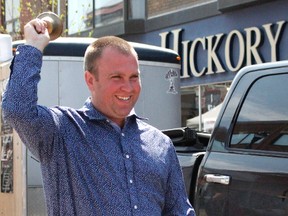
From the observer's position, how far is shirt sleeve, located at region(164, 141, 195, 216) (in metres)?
2.55

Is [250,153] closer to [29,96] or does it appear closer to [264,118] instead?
[264,118]

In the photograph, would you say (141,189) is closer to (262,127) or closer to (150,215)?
(150,215)

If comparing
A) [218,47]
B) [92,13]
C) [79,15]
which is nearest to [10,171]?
[218,47]

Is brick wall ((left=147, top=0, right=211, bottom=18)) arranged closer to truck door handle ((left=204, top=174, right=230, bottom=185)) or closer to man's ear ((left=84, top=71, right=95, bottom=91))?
truck door handle ((left=204, top=174, right=230, bottom=185))

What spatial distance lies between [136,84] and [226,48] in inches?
470

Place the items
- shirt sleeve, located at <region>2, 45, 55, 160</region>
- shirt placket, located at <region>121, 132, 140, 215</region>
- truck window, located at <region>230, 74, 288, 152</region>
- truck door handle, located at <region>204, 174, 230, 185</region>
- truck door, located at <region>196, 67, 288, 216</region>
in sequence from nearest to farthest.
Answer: shirt sleeve, located at <region>2, 45, 55, 160</region> < shirt placket, located at <region>121, 132, 140, 215</region> < truck door, located at <region>196, 67, 288, 216</region> < truck window, located at <region>230, 74, 288, 152</region> < truck door handle, located at <region>204, 174, 230, 185</region>

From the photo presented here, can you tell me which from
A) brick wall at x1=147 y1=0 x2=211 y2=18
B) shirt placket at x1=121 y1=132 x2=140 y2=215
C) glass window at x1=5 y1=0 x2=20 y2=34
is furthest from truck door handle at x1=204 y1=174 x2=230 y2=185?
glass window at x1=5 y1=0 x2=20 y2=34

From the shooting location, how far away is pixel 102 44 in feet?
7.86

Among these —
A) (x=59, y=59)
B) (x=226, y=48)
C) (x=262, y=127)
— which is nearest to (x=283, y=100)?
(x=262, y=127)

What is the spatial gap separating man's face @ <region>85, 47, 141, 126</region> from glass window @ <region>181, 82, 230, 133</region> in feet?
37.5

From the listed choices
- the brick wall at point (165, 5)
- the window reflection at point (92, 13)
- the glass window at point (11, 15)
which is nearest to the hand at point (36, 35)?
the brick wall at point (165, 5)

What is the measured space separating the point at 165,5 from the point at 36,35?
14069 mm

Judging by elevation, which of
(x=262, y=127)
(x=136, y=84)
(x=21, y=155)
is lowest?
(x=21, y=155)

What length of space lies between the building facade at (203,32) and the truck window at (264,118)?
9022mm
